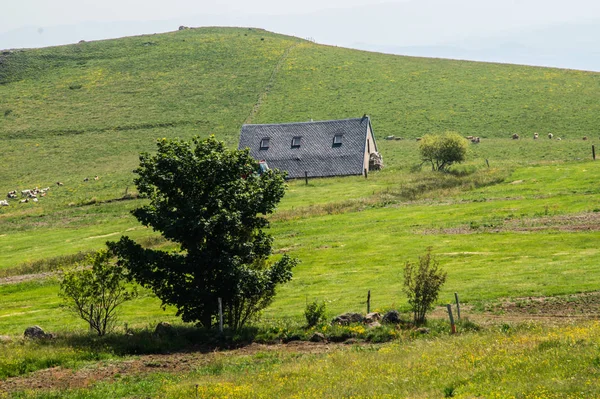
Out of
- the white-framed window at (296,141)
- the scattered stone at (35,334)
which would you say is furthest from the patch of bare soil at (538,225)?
the white-framed window at (296,141)

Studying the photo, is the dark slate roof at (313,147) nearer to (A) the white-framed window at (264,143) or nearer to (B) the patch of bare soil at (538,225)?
(A) the white-framed window at (264,143)

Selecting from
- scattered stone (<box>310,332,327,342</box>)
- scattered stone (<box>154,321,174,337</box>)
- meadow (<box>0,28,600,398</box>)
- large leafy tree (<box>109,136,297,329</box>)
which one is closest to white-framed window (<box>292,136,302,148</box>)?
meadow (<box>0,28,600,398</box>)

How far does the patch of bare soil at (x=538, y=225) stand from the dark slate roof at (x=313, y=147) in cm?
4229

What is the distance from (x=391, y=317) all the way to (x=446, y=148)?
59.3 m

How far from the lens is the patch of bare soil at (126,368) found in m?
26.3

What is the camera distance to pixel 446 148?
90.2 m

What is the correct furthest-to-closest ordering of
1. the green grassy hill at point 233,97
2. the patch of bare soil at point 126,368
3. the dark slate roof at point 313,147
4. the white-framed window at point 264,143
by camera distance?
the green grassy hill at point 233,97
the white-framed window at point 264,143
the dark slate roof at point 313,147
the patch of bare soil at point 126,368

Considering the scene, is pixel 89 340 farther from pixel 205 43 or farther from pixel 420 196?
pixel 205 43

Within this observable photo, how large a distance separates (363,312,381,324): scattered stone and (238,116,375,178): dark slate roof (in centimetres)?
6485

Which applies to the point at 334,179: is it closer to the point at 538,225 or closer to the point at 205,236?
the point at 538,225

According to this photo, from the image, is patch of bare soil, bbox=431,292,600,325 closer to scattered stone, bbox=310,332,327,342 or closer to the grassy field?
the grassy field

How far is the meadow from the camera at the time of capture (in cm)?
2469

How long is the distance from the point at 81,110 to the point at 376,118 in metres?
60.7

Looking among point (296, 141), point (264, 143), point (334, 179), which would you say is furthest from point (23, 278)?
point (296, 141)
